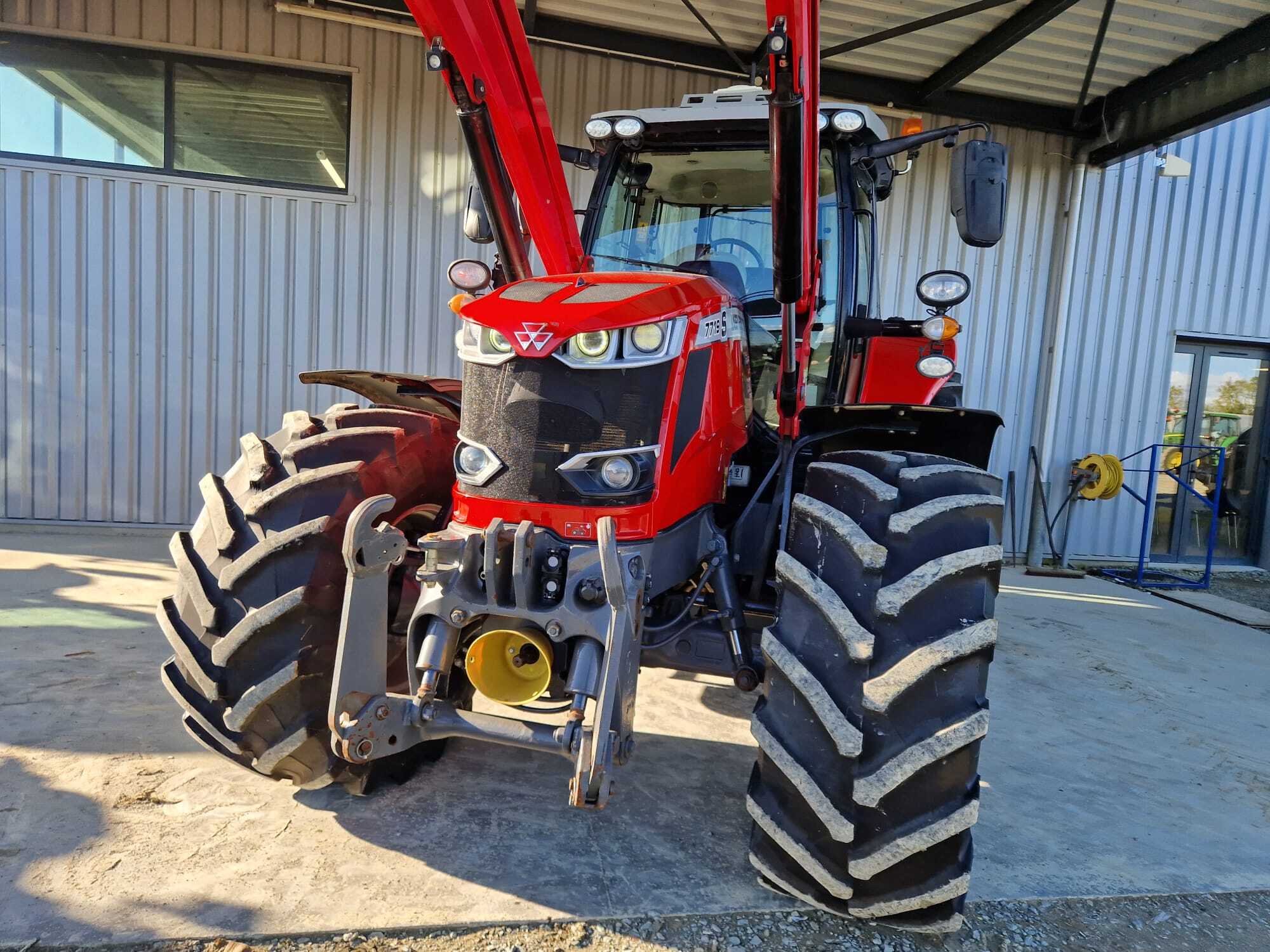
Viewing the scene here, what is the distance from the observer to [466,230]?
3.15m

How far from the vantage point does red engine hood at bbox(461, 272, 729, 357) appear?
2.08 meters

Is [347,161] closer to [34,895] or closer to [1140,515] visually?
[34,895]

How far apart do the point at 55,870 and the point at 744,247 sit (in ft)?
9.15

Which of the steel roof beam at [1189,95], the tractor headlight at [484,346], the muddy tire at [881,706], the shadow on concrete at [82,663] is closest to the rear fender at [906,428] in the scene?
the muddy tire at [881,706]

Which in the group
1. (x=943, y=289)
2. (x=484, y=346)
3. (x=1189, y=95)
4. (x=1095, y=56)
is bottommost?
(x=484, y=346)

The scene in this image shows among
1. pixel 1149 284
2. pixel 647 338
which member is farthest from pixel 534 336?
pixel 1149 284

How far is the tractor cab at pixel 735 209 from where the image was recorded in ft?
9.66

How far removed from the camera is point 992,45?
5828 millimetres

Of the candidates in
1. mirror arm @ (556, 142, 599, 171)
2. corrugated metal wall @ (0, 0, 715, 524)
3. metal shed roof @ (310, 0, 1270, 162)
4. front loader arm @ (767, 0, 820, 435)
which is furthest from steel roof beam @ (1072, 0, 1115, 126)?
front loader arm @ (767, 0, 820, 435)

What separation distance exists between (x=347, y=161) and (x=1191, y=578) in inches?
332

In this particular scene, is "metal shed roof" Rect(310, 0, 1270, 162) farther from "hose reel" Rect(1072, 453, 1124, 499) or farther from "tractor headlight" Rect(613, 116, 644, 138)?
"tractor headlight" Rect(613, 116, 644, 138)

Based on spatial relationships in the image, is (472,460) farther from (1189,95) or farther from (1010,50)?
(1189,95)

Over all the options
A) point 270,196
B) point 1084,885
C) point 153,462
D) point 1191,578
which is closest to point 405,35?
point 270,196

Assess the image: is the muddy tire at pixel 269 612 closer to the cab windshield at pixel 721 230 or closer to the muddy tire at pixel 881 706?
the muddy tire at pixel 881 706
